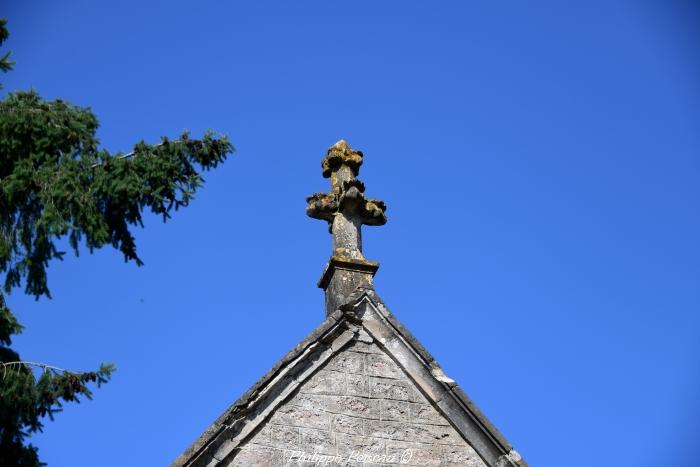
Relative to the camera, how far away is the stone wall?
667 centimetres

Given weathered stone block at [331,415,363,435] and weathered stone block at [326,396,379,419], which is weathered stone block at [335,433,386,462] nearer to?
weathered stone block at [331,415,363,435]

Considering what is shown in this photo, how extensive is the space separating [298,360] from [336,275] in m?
1.13

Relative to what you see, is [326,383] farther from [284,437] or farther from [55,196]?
[55,196]

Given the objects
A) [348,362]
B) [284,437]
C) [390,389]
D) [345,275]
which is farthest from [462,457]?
[345,275]

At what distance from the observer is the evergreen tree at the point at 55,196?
32.1 ft

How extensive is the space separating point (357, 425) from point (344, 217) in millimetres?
2119

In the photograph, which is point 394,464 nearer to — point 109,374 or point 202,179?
point 109,374

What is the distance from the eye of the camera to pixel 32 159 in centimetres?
1073

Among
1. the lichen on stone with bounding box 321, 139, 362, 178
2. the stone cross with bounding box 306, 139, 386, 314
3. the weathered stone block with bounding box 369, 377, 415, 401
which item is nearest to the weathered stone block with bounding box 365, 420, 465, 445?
the weathered stone block with bounding box 369, 377, 415, 401

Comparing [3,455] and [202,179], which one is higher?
[202,179]

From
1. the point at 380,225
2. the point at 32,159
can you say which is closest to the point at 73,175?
the point at 32,159

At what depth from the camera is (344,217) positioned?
8.39m

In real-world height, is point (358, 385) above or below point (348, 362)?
below

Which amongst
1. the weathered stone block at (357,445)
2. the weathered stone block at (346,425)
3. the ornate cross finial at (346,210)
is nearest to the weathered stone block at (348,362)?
the weathered stone block at (346,425)
